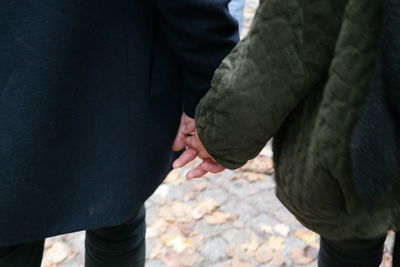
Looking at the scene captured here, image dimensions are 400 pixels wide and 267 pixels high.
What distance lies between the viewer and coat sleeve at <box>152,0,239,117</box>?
1.36 m

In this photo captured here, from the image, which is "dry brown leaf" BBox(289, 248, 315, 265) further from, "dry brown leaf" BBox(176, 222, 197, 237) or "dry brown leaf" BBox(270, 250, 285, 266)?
"dry brown leaf" BBox(176, 222, 197, 237)

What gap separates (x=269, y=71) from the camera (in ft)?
3.95

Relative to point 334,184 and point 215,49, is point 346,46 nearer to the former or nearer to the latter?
point 334,184

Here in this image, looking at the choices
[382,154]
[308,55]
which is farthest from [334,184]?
[308,55]

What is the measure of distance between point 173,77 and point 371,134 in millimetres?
697

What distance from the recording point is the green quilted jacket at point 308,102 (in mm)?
1074

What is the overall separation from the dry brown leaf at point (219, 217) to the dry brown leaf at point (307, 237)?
1.17 feet

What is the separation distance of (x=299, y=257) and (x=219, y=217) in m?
0.51

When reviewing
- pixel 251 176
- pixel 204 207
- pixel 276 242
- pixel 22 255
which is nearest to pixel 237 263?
pixel 276 242

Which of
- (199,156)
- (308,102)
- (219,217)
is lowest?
(219,217)

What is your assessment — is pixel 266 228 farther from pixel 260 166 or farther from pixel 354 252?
pixel 354 252

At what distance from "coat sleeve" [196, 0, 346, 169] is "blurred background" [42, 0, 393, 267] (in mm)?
1403

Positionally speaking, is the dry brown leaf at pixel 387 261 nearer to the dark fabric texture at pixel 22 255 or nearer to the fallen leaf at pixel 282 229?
the fallen leaf at pixel 282 229

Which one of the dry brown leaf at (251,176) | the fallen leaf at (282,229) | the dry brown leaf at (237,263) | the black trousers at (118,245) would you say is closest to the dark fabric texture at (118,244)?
the black trousers at (118,245)
